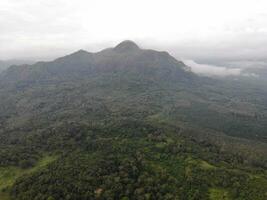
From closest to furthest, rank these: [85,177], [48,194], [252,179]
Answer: [48,194]
[85,177]
[252,179]

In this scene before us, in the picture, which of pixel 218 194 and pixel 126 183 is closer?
pixel 218 194

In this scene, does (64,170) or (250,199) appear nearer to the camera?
(250,199)

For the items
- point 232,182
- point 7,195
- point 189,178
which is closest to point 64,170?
point 7,195

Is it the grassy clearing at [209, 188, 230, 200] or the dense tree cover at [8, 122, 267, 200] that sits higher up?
the dense tree cover at [8, 122, 267, 200]

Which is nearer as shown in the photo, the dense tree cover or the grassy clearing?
the dense tree cover

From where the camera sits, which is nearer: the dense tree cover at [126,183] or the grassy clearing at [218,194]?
the dense tree cover at [126,183]

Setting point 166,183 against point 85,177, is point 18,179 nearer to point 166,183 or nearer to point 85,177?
point 85,177

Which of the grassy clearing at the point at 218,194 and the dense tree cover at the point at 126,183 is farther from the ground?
the dense tree cover at the point at 126,183

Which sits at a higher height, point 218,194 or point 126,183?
point 126,183

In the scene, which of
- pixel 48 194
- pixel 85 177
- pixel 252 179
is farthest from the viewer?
pixel 252 179

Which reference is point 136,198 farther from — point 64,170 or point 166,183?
point 64,170

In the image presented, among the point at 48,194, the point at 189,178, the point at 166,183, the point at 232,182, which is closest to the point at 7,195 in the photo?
the point at 48,194
